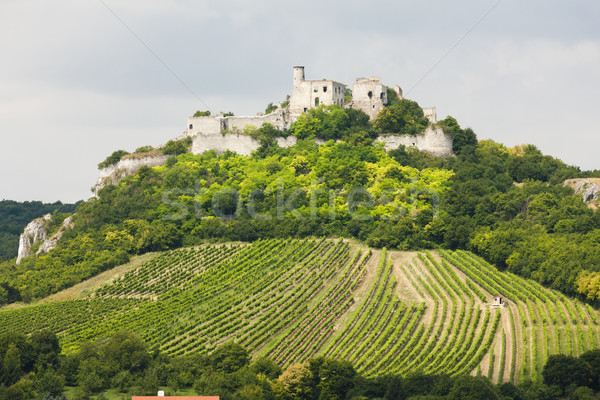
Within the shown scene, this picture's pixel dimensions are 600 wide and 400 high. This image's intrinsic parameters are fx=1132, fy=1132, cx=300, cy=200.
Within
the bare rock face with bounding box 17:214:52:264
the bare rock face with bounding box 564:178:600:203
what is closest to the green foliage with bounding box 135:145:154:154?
the bare rock face with bounding box 17:214:52:264

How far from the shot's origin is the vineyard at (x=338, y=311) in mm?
51750

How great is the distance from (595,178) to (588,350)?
1000 inches

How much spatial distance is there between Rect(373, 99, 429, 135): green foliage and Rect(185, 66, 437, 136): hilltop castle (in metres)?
1.53

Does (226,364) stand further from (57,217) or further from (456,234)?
(57,217)

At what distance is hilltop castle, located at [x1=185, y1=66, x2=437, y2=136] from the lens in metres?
82.2

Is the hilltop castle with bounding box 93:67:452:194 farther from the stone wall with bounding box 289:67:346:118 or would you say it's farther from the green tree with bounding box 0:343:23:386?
the green tree with bounding box 0:343:23:386

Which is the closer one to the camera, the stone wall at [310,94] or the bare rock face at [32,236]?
the bare rock face at [32,236]

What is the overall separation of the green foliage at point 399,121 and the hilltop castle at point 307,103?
153 cm

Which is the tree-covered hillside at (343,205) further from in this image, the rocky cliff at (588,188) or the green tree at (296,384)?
the green tree at (296,384)

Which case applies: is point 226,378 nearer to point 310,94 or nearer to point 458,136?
point 458,136

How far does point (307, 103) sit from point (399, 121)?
704cm

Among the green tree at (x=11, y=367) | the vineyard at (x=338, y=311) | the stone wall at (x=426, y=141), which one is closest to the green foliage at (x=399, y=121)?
the stone wall at (x=426, y=141)

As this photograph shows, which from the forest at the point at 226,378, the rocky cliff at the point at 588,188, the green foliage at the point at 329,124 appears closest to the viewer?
the forest at the point at 226,378

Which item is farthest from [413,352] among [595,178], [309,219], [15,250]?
[15,250]
